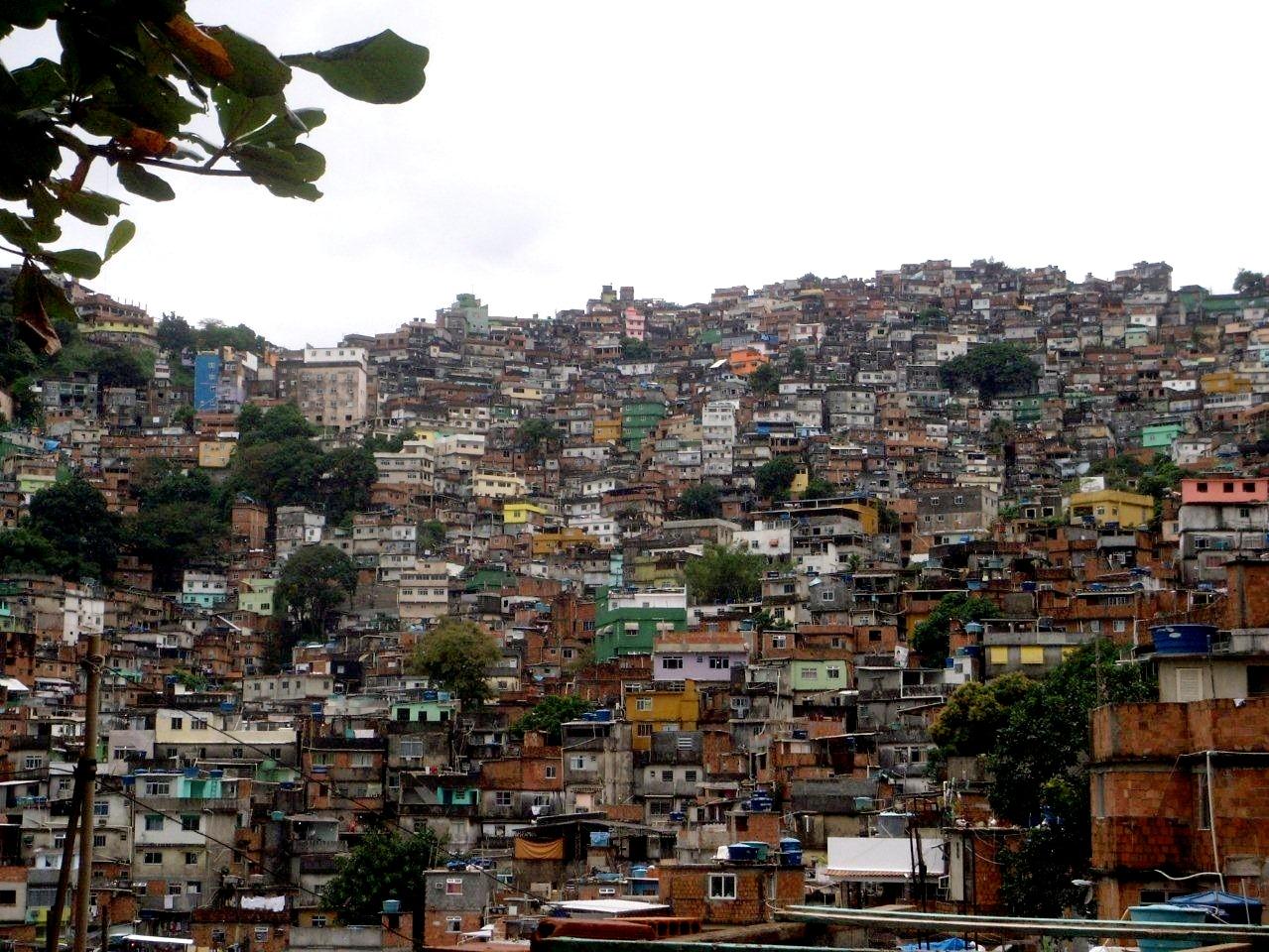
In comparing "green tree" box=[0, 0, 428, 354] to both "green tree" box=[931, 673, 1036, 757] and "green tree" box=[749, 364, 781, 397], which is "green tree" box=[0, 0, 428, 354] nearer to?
"green tree" box=[931, 673, 1036, 757]

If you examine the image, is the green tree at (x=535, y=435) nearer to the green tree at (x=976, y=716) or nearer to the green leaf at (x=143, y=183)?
the green tree at (x=976, y=716)

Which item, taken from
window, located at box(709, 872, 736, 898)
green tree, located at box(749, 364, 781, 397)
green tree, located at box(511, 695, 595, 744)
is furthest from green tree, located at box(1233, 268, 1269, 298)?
window, located at box(709, 872, 736, 898)

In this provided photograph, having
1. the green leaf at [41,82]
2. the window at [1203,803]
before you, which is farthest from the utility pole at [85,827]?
the window at [1203,803]

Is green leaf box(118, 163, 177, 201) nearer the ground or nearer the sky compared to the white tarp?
nearer the sky

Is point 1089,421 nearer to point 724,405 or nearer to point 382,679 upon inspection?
point 724,405

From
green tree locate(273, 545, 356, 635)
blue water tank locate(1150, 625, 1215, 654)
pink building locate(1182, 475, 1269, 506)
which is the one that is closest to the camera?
blue water tank locate(1150, 625, 1215, 654)

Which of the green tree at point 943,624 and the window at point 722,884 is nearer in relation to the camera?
the window at point 722,884

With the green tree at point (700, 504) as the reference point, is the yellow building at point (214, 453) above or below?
above

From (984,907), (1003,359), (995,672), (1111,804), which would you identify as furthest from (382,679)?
(1003,359)
